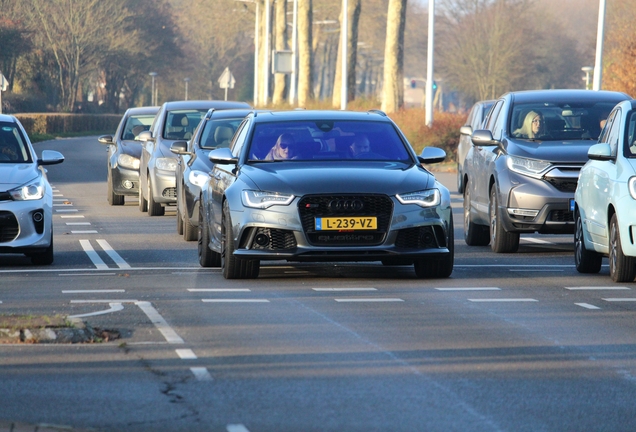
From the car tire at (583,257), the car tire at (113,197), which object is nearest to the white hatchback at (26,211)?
the car tire at (583,257)

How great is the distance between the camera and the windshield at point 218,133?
1755 cm

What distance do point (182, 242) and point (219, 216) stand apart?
4173mm

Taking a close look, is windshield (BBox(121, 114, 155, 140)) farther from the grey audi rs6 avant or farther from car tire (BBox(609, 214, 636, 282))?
car tire (BBox(609, 214, 636, 282))

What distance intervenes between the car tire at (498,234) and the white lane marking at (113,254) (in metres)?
4.15

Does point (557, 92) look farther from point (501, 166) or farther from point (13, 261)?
point (13, 261)

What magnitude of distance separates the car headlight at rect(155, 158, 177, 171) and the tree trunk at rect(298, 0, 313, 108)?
47.6 meters

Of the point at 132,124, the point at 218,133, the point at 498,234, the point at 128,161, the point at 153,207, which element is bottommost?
the point at 153,207

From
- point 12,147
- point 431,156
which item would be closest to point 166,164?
point 12,147

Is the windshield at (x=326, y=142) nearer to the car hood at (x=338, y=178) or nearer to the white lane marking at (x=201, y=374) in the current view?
the car hood at (x=338, y=178)

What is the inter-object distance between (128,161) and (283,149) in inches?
448

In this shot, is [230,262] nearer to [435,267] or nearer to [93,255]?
[435,267]

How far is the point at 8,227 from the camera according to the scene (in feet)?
45.2

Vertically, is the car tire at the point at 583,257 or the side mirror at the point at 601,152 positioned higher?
the side mirror at the point at 601,152

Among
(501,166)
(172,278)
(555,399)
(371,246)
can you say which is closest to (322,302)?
(371,246)
